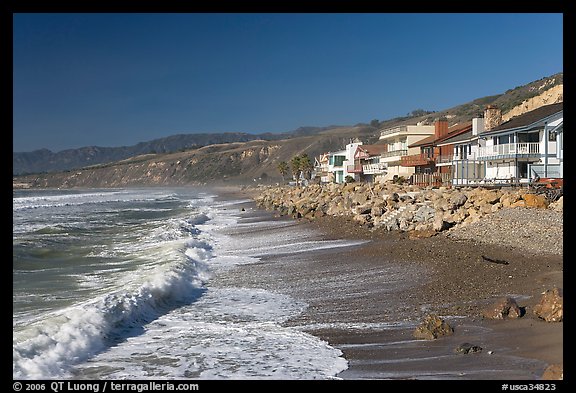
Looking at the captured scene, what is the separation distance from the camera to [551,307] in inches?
360

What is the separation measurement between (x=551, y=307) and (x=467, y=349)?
2.04 metres

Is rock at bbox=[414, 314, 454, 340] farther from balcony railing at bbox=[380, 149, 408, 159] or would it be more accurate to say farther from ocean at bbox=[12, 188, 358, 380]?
balcony railing at bbox=[380, 149, 408, 159]

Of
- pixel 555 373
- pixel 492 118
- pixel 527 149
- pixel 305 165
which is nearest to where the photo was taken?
pixel 555 373

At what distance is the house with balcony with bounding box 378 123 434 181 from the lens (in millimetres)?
53300

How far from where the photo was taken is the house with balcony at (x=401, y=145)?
53300 millimetres

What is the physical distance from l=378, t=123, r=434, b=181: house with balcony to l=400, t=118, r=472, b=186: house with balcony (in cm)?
193

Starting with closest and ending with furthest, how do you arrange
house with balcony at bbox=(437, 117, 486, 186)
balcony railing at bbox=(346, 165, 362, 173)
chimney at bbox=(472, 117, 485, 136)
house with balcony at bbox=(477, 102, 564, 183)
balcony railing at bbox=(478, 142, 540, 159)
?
1. house with balcony at bbox=(477, 102, 564, 183)
2. balcony railing at bbox=(478, 142, 540, 159)
3. house with balcony at bbox=(437, 117, 486, 186)
4. chimney at bbox=(472, 117, 485, 136)
5. balcony railing at bbox=(346, 165, 362, 173)

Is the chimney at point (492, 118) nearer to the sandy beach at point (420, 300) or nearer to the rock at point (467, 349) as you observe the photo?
the sandy beach at point (420, 300)

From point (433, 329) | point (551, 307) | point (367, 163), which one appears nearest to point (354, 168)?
point (367, 163)

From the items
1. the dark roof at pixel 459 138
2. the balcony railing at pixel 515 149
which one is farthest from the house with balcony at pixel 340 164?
the balcony railing at pixel 515 149

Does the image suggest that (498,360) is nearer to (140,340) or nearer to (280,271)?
(140,340)

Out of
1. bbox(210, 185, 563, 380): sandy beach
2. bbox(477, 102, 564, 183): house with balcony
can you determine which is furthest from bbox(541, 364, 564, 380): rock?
bbox(477, 102, 564, 183): house with balcony

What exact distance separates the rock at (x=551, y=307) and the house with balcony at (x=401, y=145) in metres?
42.1

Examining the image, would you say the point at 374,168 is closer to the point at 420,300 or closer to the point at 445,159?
the point at 445,159
